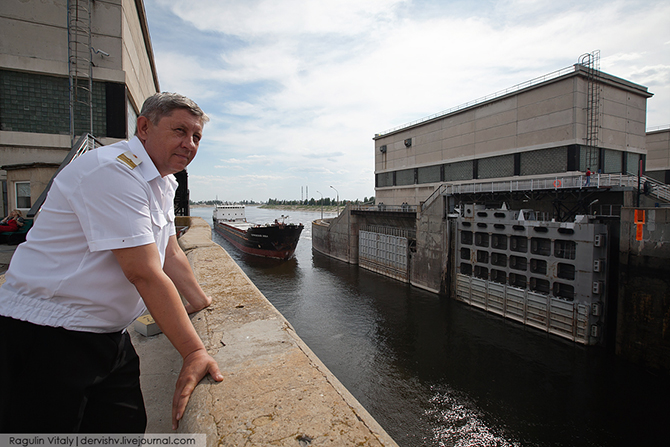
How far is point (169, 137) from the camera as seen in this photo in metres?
1.76

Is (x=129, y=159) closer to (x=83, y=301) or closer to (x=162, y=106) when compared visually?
(x=162, y=106)

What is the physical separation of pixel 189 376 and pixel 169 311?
0.46 meters

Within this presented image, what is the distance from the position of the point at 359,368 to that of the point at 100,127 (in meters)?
14.5

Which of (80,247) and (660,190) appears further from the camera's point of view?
(660,190)

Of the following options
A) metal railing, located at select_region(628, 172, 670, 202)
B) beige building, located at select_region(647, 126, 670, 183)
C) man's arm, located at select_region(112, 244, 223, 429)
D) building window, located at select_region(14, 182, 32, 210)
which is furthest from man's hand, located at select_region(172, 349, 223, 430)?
beige building, located at select_region(647, 126, 670, 183)

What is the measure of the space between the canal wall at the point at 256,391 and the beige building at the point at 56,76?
12.6 meters

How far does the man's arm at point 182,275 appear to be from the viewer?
262 centimetres

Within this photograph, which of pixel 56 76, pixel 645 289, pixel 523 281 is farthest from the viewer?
pixel 523 281

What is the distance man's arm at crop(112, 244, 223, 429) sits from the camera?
1.42 metres

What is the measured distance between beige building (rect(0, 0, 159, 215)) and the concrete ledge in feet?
41.2

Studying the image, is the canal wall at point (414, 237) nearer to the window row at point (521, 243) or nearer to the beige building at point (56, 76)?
the window row at point (521, 243)

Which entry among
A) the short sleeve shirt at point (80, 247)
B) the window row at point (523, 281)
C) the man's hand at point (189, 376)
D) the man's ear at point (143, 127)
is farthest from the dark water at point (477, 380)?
the man's ear at point (143, 127)

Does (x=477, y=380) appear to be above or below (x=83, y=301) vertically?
below

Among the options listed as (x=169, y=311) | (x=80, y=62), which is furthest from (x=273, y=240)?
(x=169, y=311)
